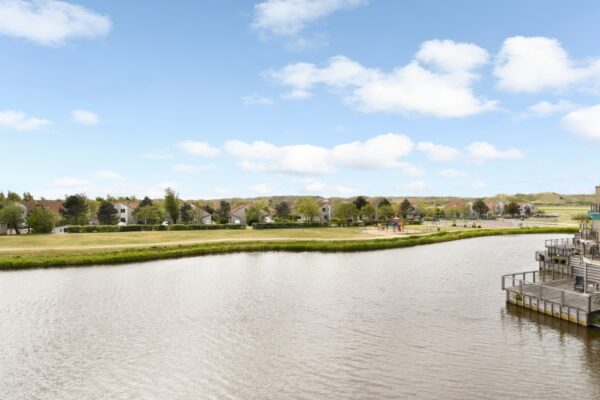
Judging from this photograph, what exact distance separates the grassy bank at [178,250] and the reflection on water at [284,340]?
8390mm

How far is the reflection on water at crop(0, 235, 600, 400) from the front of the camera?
1917 cm

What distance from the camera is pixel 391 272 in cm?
4669

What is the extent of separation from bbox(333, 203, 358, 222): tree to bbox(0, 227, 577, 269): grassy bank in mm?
48259

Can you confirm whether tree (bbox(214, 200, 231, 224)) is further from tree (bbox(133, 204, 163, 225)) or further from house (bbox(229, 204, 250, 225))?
tree (bbox(133, 204, 163, 225))

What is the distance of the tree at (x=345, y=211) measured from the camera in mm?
129875

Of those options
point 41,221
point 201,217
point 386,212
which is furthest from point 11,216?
point 386,212

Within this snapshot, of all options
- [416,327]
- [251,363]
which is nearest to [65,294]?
[251,363]

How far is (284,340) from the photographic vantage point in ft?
82.5

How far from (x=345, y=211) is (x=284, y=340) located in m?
106

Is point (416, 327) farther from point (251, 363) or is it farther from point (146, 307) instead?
point (146, 307)

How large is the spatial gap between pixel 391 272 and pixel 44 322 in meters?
34.9

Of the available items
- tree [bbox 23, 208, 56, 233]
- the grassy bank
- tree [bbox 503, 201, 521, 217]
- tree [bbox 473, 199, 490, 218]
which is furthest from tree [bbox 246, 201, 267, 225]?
tree [bbox 503, 201, 521, 217]

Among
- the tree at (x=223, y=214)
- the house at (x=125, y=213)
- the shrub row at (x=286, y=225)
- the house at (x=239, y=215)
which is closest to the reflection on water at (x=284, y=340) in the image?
the shrub row at (x=286, y=225)

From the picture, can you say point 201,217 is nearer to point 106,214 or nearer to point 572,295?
point 106,214
